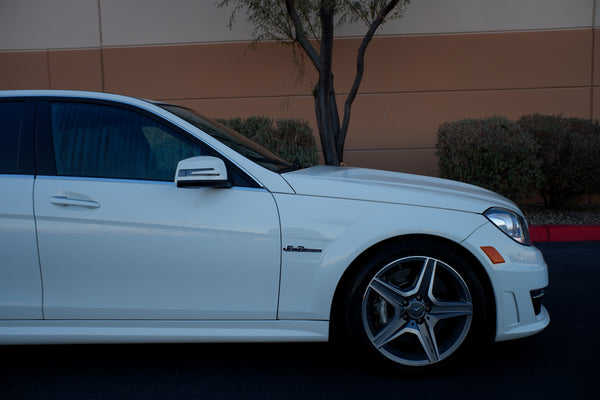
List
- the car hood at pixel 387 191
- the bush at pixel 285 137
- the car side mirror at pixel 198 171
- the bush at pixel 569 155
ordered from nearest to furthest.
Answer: the car side mirror at pixel 198 171, the car hood at pixel 387 191, the bush at pixel 569 155, the bush at pixel 285 137

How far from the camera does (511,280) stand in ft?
9.48

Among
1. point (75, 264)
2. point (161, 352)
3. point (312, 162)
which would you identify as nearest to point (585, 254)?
point (312, 162)

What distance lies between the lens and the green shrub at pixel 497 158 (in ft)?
23.5

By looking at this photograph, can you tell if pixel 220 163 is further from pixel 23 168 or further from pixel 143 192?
pixel 23 168

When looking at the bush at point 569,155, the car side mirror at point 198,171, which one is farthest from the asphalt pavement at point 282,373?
the bush at point 569,155

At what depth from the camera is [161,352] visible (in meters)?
3.45

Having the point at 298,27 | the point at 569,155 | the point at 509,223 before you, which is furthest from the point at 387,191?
the point at 569,155

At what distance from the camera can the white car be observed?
286 centimetres

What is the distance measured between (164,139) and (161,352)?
1357 mm

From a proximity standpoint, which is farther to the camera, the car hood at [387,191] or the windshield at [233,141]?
the windshield at [233,141]

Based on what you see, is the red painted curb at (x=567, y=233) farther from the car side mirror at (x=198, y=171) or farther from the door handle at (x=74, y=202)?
the door handle at (x=74, y=202)

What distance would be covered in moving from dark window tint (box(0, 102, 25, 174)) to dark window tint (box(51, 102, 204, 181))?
194mm

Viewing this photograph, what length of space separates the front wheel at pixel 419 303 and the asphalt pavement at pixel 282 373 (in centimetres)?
15

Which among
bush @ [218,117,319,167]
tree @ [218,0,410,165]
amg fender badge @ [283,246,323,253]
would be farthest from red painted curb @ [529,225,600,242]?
amg fender badge @ [283,246,323,253]
